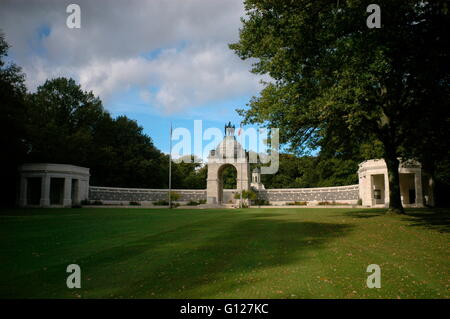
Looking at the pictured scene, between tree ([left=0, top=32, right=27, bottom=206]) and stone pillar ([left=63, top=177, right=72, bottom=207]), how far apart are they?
5.53 metres

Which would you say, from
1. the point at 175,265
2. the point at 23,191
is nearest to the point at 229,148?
the point at 23,191

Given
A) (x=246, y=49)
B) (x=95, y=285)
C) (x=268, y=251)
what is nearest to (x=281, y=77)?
(x=246, y=49)

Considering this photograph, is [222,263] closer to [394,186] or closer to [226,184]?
[394,186]

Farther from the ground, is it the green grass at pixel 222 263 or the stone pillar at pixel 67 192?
the stone pillar at pixel 67 192

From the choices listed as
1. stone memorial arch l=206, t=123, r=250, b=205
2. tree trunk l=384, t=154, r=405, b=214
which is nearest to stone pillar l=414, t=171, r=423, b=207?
tree trunk l=384, t=154, r=405, b=214

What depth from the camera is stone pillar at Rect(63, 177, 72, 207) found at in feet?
131

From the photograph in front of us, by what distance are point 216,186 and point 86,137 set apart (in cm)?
1996

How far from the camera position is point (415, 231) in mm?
13789

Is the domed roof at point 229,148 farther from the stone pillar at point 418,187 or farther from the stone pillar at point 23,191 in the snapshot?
the stone pillar at point 23,191

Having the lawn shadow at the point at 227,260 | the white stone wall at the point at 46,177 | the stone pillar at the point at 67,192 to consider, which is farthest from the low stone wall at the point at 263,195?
the lawn shadow at the point at 227,260

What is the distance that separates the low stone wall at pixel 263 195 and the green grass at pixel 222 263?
107ft

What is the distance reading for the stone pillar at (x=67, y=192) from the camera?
1575 inches

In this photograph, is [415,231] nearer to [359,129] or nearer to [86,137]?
[359,129]
